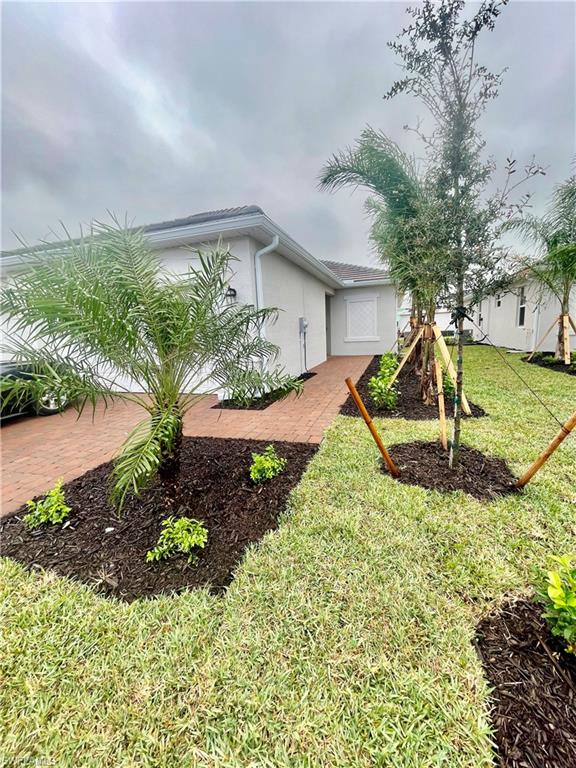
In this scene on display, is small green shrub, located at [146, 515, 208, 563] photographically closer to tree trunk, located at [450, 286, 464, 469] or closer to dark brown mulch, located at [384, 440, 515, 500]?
dark brown mulch, located at [384, 440, 515, 500]

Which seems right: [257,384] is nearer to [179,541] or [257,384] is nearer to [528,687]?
[179,541]

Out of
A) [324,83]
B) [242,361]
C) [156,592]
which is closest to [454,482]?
[242,361]

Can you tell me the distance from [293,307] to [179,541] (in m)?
7.81

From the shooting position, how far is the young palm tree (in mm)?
2248

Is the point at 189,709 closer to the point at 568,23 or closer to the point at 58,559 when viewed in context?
the point at 58,559

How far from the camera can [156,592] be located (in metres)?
2.22

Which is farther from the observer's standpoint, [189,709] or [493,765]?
[189,709]

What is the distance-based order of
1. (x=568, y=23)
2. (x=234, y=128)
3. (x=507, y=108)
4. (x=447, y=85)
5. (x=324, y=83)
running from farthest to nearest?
(x=234, y=128)
(x=324, y=83)
(x=568, y=23)
(x=507, y=108)
(x=447, y=85)

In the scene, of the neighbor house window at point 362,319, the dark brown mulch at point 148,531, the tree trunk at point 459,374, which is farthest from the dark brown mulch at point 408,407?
the neighbor house window at point 362,319

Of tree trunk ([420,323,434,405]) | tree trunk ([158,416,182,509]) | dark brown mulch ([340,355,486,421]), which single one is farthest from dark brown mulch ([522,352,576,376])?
tree trunk ([158,416,182,509])

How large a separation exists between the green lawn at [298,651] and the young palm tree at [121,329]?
2.91 feet

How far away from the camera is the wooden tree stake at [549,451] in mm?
2490

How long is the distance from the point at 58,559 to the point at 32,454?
9.48 ft

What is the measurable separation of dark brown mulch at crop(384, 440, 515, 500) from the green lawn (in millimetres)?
250
